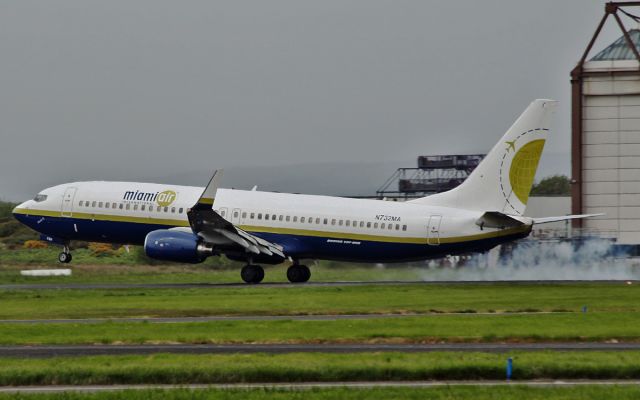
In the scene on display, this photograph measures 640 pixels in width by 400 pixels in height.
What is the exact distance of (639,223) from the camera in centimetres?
8956

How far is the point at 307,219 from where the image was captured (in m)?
56.4

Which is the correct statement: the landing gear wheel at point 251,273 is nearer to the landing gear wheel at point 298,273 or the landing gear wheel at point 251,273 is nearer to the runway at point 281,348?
the landing gear wheel at point 298,273

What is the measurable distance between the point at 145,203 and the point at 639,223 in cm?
4619

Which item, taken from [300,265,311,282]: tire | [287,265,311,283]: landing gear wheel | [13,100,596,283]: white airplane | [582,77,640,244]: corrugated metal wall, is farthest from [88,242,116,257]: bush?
[582,77,640,244]: corrugated metal wall

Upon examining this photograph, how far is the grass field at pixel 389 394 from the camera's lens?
66.1 ft

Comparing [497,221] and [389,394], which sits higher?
[497,221]

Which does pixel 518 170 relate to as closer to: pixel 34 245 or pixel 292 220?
pixel 292 220

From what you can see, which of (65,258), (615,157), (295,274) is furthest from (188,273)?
(615,157)

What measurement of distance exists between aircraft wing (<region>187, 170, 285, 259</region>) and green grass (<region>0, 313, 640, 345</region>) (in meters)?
18.3

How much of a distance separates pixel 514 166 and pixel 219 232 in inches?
565

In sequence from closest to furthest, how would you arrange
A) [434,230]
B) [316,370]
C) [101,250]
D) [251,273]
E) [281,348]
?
[316,370], [281,348], [434,230], [251,273], [101,250]

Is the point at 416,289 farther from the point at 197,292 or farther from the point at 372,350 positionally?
the point at 372,350

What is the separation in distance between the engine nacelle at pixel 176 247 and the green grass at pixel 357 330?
753 inches

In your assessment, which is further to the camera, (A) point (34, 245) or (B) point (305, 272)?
(A) point (34, 245)
